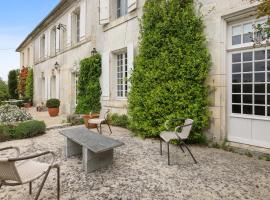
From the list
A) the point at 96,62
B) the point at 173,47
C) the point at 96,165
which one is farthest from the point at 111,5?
the point at 96,165

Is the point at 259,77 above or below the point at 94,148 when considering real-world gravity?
above

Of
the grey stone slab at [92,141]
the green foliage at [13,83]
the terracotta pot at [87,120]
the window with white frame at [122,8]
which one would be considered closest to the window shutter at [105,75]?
the terracotta pot at [87,120]

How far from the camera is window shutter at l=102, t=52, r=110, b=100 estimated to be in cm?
840

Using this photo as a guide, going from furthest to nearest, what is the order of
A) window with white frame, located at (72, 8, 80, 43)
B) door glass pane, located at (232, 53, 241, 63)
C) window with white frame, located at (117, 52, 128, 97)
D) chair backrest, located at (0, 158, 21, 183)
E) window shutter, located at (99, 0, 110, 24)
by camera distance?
window with white frame, located at (72, 8, 80, 43), window shutter, located at (99, 0, 110, 24), window with white frame, located at (117, 52, 128, 97), door glass pane, located at (232, 53, 241, 63), chair backrest, located at (0, 158, 21, 183)

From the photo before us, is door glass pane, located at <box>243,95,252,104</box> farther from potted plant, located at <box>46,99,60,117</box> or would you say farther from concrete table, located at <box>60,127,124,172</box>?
potted plant, located at <box>46,99,60,117</box>

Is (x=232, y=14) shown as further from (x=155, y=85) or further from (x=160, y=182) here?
(x=160, y=182)

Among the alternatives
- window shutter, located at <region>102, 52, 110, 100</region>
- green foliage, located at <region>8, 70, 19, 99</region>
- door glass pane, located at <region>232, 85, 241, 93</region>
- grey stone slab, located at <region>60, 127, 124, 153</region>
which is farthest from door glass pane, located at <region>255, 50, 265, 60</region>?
green foliage, located at <region>8, 70, 19, 99</region>

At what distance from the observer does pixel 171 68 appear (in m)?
5.36

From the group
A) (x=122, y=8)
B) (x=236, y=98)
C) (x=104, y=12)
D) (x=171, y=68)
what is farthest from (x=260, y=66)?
(x=104, y=12)

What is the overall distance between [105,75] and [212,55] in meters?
4.41

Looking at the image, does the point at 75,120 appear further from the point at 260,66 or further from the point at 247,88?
the point at 260,66

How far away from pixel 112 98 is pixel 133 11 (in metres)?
3.13

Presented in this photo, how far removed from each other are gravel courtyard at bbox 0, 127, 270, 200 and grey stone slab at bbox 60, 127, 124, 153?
1.50ft

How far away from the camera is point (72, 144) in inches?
176
